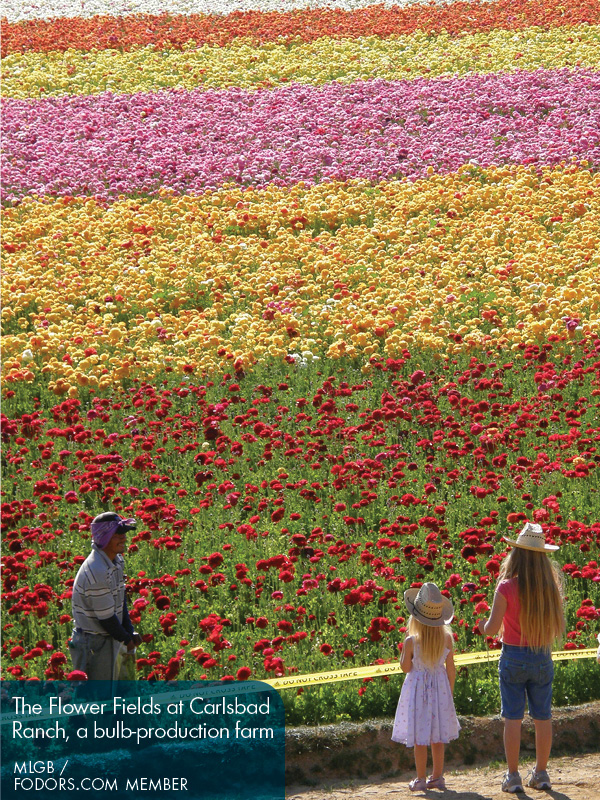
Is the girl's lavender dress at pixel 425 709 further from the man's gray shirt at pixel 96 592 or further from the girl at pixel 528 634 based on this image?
the man's gray shirt at pixel 96 592

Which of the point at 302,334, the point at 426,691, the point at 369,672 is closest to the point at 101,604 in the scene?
the point at 369,672

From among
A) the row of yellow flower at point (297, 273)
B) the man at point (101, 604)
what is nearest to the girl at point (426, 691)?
the man at point (101, 604)

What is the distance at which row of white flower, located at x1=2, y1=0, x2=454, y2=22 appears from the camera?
26172mm

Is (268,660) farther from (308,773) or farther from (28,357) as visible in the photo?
(28,357)

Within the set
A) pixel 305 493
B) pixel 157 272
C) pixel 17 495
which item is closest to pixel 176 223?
pixel 157 272

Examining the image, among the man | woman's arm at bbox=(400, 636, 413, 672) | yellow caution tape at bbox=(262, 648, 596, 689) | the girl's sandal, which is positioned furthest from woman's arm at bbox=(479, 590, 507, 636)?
the man

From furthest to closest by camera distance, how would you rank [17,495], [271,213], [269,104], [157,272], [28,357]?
[269,104], [271,213], [157,272], [28,357], [17,495]

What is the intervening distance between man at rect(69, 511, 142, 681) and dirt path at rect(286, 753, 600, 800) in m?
1.42

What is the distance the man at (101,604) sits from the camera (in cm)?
661

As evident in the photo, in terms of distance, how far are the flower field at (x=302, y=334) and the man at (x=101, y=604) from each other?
235mm

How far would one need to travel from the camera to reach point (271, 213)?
15.8 metres

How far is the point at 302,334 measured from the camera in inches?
494

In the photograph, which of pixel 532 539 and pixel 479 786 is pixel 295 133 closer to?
pixel 532 539

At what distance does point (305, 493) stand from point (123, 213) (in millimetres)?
8522
